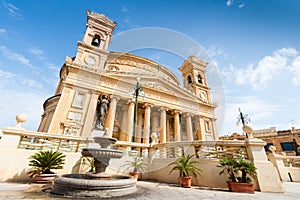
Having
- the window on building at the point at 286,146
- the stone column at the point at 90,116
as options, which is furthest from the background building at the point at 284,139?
the stone column at the point at 90,116

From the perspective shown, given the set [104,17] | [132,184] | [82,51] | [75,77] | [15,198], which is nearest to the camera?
[15,198]

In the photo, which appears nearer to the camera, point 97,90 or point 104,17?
point 97,90

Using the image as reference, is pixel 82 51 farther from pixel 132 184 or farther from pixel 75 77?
pixel 132 184

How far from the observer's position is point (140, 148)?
9273mm

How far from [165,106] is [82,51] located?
539 inches

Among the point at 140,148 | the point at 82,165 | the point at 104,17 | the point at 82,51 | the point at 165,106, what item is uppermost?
the point at 104,17

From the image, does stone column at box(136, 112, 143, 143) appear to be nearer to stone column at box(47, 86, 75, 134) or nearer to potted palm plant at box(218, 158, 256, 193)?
stone column at box(47, 86, 75, 134)

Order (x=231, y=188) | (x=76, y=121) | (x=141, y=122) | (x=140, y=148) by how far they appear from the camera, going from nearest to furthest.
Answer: (x=231, y=188), (x=140, y=148), (x=76, y=121), (x=141, y=122)

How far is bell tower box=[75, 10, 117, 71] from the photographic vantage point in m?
19.0

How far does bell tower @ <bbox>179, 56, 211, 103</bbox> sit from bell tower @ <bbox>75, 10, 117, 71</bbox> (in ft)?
55.9

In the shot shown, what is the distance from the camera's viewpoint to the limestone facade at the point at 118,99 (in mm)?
14641

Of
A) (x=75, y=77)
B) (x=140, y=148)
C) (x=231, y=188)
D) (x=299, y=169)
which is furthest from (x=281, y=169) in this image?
(x=75, y=77)

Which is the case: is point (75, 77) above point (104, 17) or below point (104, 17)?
below

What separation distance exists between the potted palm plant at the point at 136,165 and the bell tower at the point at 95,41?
13219mm
